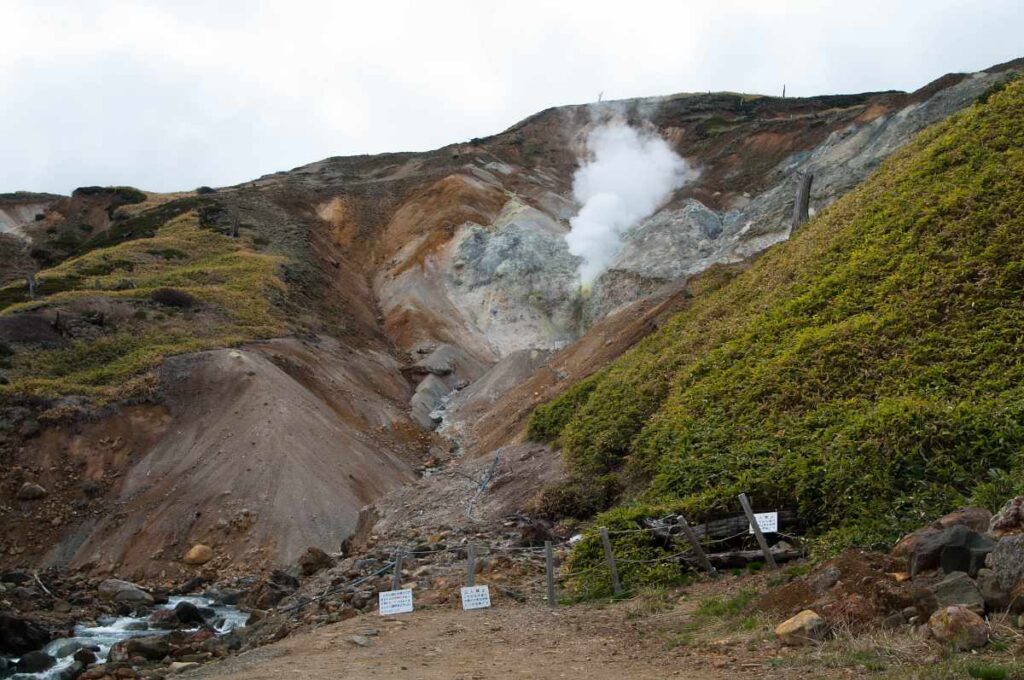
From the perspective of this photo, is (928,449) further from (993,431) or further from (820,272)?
(820,272)

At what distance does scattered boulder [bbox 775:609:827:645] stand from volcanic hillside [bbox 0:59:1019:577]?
6853 millimetres

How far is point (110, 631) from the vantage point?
62.9ft

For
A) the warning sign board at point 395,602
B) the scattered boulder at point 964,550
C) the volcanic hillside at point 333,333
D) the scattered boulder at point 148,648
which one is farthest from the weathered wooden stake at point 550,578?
the scattered boulder at point 148,648

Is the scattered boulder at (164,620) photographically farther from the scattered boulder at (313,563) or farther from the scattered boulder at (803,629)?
the scattered boulder at (803,629)

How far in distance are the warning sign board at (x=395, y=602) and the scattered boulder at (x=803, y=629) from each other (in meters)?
6.69

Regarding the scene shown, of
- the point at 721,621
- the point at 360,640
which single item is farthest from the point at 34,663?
the point at 721,621

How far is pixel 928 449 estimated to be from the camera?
12.9 m

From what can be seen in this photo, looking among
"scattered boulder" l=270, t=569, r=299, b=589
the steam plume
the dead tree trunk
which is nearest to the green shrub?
"scattered boulder" l=270, t=569, r=299, b=589

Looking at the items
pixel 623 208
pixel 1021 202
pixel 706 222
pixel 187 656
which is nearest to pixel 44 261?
pixel 623 208

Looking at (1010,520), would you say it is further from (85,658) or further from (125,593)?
(125,593)

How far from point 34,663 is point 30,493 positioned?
1335cm

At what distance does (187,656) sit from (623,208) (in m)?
52.9

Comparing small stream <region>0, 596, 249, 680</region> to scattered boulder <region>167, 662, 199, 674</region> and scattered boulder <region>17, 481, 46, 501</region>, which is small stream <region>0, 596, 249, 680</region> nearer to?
scattered boulder <region>167, 662, 199, 674</region>

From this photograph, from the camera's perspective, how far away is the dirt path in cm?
986
